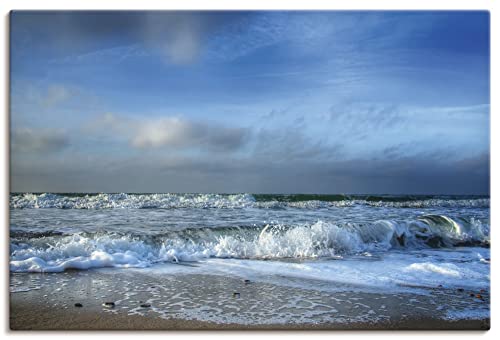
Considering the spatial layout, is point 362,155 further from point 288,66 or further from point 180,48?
point 180,48

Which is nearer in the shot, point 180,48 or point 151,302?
point 151,302

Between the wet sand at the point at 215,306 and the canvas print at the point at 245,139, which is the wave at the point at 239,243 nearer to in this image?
the canvas print at the point at 245,139

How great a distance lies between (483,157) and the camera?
11.7 feet

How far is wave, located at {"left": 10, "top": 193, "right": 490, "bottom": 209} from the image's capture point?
12.6ft

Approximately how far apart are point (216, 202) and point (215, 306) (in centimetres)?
343

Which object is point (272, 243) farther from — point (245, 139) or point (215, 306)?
point (215, 306)

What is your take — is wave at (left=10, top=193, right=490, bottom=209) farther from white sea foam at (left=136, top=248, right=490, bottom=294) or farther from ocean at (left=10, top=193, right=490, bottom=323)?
white sea foam at (left=136, top=248, right=490, bottom=294)

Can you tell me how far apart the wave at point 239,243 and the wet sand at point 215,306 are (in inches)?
14.3

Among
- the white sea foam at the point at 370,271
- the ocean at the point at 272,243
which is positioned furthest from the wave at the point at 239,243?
the white sea foam at the point at 370,271

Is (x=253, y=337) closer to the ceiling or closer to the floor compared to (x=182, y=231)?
closer to the floor

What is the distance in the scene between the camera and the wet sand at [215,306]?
2.90 metres

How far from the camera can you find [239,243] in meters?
4.87
